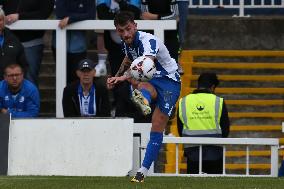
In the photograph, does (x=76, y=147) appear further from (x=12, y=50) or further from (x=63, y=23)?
(x=63, y=23)

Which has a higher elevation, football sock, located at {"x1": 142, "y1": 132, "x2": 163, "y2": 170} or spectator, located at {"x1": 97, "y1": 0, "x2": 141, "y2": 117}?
spectator, located at {"x1": 97, "y1": 0, "x2": 141, "y2": 117}

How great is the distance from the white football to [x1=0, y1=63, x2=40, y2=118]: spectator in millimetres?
4070

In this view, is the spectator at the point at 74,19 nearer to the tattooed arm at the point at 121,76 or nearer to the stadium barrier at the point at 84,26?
the stadium barrier at the point at 84,26

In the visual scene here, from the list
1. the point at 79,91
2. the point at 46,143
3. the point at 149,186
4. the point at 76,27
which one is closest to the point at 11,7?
the point at 76,27

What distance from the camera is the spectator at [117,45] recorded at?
1823cm

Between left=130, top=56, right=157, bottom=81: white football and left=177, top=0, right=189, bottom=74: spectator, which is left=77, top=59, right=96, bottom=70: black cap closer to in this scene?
left=177, top=0, right=189, bottom=74: spectator

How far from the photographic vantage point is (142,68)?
45.6 feet

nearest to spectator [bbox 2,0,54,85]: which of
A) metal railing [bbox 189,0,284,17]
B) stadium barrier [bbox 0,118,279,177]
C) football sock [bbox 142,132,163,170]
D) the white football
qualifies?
stadium barrier [bbox 0,118,279,177]

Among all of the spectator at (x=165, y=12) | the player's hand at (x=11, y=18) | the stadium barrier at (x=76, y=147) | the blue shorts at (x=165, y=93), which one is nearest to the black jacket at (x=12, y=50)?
the player's hand at (x=11, y=18)

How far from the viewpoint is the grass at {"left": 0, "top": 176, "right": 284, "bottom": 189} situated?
13602mm

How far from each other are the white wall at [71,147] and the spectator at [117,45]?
154 centimetres

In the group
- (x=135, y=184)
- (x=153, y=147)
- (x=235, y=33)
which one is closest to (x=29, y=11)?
(x=235, y=33)

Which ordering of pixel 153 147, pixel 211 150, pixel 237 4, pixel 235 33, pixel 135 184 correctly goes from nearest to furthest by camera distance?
pixel 135 184 → pixel 153 147 → pixel 211 150 → pixel 235 33 → pixel 237 4

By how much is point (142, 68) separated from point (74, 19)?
5360mm
